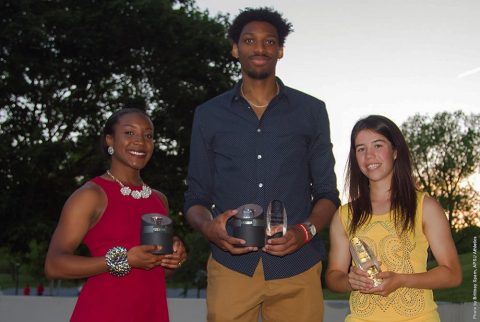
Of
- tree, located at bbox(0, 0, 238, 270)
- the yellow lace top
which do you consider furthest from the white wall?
the yellow lace top

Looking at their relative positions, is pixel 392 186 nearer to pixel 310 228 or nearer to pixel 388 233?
pixel 388 233

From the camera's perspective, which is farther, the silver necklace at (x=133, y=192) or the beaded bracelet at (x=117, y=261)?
the silver necklace at (x=133, y=192)

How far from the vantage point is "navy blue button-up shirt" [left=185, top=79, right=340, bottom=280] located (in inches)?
156

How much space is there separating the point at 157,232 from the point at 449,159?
3949 centimetres

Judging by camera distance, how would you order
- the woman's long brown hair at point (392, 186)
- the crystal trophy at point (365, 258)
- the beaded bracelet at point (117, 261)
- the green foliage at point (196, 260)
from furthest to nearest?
1. the green foliage at point (196, 260)
2. the beaded bracelet at point (117, 261)
3. the woman's long brown hair at point (392, 186)
4. the crystal trophy at point (365, 258)

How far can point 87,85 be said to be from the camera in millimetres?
19625

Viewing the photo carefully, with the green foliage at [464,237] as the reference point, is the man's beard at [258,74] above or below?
above

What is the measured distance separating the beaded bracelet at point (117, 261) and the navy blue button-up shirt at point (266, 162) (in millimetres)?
536

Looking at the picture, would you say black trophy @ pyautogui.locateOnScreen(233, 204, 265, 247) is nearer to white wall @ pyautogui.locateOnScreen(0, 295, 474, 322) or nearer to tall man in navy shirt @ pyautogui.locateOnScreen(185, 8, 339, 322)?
tall man in navy shirt @ pyautogui.locateOnScreen(185, 8, 339, 322)

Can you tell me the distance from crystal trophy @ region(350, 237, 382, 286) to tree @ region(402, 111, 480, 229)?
3683cm

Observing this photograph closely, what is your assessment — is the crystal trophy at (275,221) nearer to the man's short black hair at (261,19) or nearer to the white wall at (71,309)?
the man's short black hair at (261,19)

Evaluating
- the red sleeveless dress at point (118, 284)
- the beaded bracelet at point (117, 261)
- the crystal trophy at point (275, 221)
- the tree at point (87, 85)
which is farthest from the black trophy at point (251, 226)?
the tree at point (87, 85)

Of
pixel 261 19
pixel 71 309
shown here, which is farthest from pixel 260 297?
pixel 71 309

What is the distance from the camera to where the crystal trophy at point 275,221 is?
3484mm
